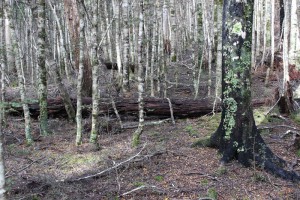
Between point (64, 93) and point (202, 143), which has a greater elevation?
point (64, 93)

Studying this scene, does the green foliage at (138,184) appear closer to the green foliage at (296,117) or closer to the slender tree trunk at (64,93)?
the slender tree trunk at (64,93)

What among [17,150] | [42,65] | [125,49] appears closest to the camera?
[17,150]

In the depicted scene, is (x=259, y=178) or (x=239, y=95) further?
(x=239, y=95)

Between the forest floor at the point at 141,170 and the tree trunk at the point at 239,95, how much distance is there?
0.63 ft

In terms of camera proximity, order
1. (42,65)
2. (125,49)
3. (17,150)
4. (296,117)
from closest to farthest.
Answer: (17,150), (42,65), (296,117), (125,49)

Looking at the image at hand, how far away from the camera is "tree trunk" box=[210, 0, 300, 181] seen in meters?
5.23

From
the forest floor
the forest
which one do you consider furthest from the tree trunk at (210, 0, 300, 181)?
the forest floor

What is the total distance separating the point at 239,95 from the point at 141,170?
2.01m

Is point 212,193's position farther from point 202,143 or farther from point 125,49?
point 125,49

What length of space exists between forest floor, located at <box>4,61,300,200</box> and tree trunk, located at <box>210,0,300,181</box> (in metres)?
0.19

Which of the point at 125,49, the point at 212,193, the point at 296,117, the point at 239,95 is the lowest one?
the point at 212,193

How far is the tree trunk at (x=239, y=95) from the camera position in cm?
523

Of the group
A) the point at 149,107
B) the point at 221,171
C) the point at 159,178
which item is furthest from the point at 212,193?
the point at 149,107

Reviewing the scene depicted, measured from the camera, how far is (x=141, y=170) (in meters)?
A: 5.47
